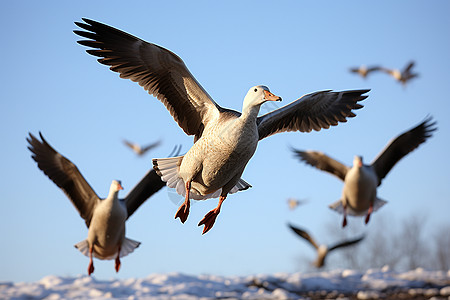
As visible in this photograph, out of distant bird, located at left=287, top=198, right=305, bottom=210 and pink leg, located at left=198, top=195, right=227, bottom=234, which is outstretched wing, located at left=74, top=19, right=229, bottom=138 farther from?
distant bird, located at left=287, top=198, right=305, bottom=210

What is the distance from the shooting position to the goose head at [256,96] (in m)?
4.20

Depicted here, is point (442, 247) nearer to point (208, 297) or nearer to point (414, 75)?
point (414, 75)

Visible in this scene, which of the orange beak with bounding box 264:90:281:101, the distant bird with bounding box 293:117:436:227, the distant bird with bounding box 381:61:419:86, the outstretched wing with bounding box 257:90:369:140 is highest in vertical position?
the distant bird with bounding box 381:61:419:86

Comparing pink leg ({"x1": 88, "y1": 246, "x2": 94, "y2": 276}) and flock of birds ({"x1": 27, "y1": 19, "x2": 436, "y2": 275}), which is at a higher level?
flock of birds ({"x1": 27, "y1": 19, "x2": 436, "y2": 275})

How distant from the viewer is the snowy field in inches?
421

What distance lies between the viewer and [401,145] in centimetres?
1277

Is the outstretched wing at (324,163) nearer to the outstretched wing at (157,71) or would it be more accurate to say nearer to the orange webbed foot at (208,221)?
the outstretched wing at (157,71)

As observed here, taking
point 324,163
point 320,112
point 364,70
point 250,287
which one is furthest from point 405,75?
point 320,112

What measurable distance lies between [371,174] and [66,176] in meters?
6.76

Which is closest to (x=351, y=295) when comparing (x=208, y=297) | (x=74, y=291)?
(x=208, y=297)

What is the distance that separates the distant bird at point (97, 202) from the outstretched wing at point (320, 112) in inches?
170

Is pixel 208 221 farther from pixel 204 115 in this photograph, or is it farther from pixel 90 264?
pixel 90 264

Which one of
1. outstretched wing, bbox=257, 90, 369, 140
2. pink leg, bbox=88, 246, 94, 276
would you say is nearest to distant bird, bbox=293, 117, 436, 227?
pink leg, bbox=88, 246, 94, 276

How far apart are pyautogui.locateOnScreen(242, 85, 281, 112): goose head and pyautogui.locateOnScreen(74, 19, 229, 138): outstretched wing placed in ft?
2.04
